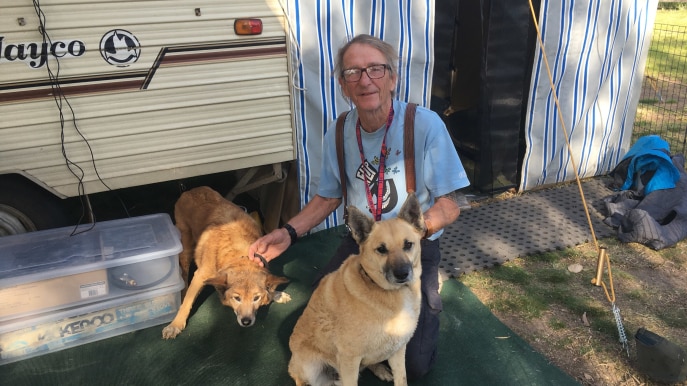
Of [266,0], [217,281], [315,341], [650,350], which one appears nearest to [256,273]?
[217,281]

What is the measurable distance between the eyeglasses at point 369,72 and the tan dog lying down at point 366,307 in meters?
0.81

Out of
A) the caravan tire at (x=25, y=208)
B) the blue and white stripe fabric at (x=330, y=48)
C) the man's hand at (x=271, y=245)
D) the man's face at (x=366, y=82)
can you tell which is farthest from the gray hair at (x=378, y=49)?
the caravan tire at (x=25, y=208)

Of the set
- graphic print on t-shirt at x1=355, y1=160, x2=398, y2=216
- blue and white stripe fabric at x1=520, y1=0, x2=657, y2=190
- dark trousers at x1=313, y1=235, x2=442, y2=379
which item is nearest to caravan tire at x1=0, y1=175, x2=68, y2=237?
graphic print on t-shirt at x1=355, y1=160, x2=398, y2=216

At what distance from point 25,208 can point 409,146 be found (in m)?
3.10

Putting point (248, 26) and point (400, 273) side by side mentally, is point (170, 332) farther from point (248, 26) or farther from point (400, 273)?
point (248, 26)

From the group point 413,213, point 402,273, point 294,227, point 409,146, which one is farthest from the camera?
point 294,227

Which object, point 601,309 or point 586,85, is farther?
point 586,85

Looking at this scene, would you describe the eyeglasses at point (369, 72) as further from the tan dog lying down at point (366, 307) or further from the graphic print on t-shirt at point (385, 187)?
the tan dog lying down at point (366, 307)

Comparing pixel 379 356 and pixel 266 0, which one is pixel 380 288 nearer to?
pixel 379 356

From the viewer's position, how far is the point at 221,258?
3.80 meters

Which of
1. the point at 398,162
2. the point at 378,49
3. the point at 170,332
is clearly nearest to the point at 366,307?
Answer: the point at 398,162

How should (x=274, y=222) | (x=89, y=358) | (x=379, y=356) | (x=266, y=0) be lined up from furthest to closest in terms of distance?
(x=274, y=222), (x=266, y=0), (x=89, y=358), (x=379, y=356)

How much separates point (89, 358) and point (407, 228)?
247 cm

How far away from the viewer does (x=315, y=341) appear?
2756 millimetres
